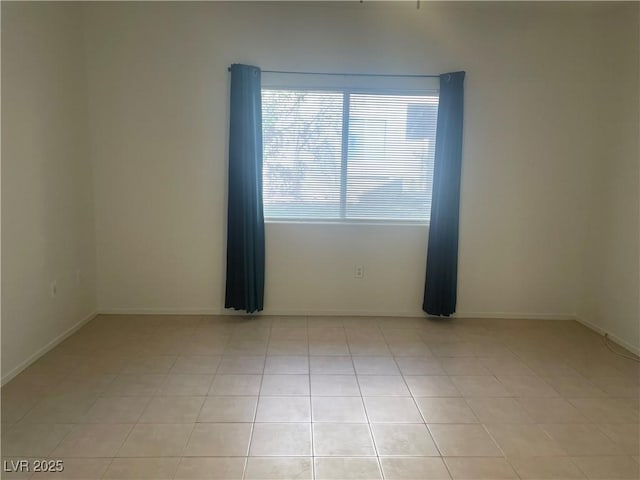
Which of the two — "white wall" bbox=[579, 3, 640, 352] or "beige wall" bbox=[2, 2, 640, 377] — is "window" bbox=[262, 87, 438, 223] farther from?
"white wall" bbox=[579, 3, 640, 352]

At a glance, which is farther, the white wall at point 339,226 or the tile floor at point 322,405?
the white wall at point 339,226

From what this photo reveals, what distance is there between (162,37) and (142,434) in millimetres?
3121

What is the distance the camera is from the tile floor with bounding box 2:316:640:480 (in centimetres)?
183

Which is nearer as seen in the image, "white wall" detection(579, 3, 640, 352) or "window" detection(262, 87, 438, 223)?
"white wall" detection(579, 3, 640, 352)

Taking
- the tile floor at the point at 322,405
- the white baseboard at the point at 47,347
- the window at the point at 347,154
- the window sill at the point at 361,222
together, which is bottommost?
the tile floor at the point at 322,405

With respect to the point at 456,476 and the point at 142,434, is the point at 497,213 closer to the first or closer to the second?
the point at 456,476

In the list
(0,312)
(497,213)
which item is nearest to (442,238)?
(497,213)

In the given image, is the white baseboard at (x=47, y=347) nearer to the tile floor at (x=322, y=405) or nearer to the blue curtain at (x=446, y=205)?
the tile floor at (x=322, y=405)

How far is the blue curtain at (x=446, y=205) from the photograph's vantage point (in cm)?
350

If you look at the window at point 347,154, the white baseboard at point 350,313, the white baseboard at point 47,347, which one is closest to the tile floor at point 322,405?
the white baseboard at point 47,347

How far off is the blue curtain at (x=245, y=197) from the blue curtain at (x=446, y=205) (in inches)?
62.6

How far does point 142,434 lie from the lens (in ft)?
6.59

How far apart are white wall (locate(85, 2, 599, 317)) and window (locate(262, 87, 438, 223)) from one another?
21 cm

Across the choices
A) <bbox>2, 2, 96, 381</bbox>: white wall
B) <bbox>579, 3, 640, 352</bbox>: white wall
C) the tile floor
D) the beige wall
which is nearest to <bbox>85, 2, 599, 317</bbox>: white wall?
the beige wall
